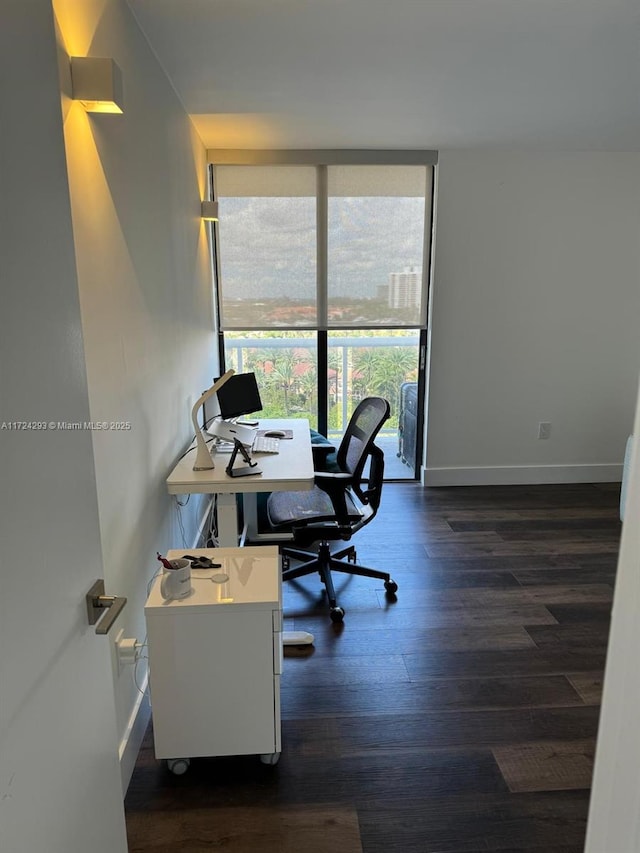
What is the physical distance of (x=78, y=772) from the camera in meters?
0.95

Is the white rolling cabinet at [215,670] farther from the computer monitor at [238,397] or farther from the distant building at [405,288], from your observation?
the distant building at [405,288]

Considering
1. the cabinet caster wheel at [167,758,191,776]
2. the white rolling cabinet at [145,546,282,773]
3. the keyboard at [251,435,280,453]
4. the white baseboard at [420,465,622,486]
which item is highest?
the keyboard at [251,435,280,453]

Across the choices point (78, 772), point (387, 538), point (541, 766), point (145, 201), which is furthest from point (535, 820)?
point (145, 201)

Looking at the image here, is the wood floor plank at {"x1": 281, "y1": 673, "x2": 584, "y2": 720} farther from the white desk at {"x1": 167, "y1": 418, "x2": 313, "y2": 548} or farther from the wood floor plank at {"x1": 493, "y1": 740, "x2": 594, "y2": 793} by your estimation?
the white desk at {"x1": 167, "y1": 418, "x2": 313, "y2": 548}

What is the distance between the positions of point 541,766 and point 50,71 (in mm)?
2256

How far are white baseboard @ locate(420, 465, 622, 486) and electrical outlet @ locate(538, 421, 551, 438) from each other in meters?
0.26

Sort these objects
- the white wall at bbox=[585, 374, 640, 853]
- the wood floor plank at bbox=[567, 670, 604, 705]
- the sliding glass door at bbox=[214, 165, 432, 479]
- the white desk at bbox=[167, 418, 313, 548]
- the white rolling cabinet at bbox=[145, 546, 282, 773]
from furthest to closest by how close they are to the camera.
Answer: the sliding glass door at bbox=[214, 165, 432, 479], the white desk at bbox=[167, 418, 313, 548], the wood floor plank at bbox=[567, 670, 604, 705], the white rolling cabinet at bbox=[145, 546, 282, 773], the white wall at bbox=[585, 374, 640, 853]

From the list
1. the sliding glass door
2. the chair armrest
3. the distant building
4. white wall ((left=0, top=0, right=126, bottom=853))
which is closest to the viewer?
white wall ((left=0, top=0, right=126, bottom=853))

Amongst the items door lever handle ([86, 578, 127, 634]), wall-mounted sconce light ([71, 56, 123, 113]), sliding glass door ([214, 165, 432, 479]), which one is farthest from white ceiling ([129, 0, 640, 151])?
door lever handle ([86, 578, 127, 634])

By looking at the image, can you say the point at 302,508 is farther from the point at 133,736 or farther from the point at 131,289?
the point at 131,289

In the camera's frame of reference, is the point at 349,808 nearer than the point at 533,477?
Yes

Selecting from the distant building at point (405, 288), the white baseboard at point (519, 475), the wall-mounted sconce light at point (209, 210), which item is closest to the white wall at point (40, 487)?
the wall-mounted sconce light at point (209, 210)

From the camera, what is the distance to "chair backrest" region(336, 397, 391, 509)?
273 centimetres

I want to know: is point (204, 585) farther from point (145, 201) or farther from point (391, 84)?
point (391, 84)
